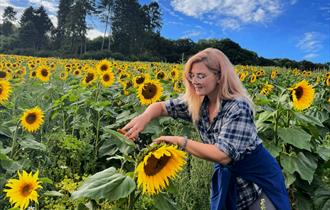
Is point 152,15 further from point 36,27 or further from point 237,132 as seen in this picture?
point 237,132

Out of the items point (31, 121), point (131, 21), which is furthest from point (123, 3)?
point (31, 121)

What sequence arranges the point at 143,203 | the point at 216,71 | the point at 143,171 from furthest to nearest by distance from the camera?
1. the point at 216,71
2. the point at 143,203
3. the point at 143,171

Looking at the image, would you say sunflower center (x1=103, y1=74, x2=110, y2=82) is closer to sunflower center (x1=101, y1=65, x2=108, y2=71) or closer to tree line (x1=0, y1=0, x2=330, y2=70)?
sunflower center (x1=101, y1=65, x2=108, y2=71)

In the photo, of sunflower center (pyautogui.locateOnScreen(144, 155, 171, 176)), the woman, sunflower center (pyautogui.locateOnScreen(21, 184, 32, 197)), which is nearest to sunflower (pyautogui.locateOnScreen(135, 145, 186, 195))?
sunflower center (pyautogui.locateOnScreen(144, 155, 171, 176))

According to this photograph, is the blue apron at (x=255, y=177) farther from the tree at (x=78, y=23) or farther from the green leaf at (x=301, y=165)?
the tree at (x=78, y=23)

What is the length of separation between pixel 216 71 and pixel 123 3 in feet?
187

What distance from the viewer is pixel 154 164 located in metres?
2.31

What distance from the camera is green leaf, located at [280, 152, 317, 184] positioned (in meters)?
3.70

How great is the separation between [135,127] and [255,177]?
2.76ft

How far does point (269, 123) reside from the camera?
13.0ft

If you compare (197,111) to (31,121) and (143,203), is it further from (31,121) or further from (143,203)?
(31,121)

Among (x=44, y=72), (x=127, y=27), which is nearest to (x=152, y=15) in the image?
(x=127, y=27)

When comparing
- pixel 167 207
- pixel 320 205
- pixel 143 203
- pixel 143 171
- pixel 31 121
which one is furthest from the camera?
pixel 31 121

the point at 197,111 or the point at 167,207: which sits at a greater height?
the point at 197,111
